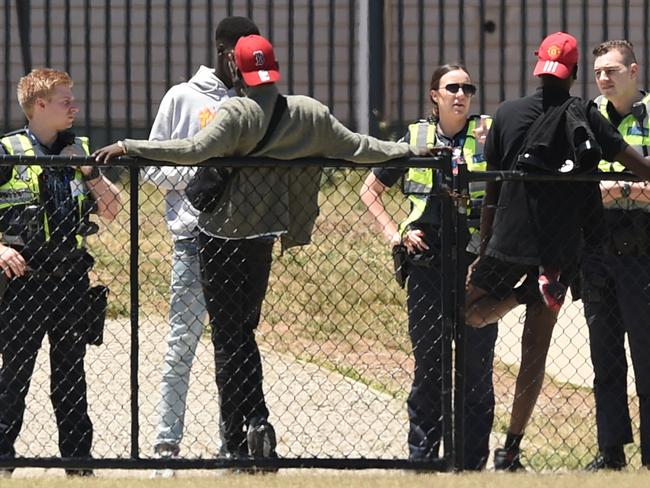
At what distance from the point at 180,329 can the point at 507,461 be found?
4.91 ft

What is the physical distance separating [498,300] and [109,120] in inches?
310

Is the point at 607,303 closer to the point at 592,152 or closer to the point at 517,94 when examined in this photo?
the point at 592,152

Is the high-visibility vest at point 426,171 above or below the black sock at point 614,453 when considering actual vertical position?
above

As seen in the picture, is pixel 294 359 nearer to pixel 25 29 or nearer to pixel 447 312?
pixel 447 312

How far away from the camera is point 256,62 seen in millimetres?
6344

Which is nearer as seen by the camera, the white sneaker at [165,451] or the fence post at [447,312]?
the fence post at [447,312]

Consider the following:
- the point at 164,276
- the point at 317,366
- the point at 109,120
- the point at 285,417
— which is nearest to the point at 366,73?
the point at 109,120

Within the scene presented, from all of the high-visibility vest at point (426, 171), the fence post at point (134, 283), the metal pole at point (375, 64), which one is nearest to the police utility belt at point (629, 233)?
the high-visibility vest at point (426, 171)

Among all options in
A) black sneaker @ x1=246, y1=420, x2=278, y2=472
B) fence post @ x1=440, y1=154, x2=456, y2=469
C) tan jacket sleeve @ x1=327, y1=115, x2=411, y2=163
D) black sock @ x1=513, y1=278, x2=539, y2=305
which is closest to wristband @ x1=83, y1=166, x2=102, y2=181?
tan jacket sleeve @ x1=327, y1=115, x2=411, y2=163

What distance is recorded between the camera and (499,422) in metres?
8.23

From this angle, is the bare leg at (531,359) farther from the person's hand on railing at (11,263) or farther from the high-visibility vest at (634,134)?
the person's hand on railing at (11,263)

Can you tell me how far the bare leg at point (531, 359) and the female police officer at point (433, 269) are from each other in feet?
0.42

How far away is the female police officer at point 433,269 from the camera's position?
6.67m

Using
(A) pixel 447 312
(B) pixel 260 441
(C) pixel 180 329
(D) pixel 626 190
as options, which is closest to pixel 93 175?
(C) pixel 180 329
